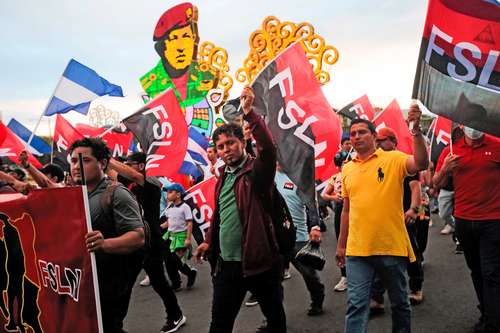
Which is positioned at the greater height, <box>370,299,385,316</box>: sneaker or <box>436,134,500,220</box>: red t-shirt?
<box>436,134,500,220</box>: red t-shirt

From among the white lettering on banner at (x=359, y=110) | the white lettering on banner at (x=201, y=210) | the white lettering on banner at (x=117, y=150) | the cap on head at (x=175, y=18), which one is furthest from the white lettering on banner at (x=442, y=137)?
the cap on head at (x=175, y=18)

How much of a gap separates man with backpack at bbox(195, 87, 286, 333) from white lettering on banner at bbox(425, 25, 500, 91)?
1.12 meters

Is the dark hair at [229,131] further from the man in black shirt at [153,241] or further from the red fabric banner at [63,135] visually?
the red fabric banner at [63,135]

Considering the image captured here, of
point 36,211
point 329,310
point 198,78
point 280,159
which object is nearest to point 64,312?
point 36,211

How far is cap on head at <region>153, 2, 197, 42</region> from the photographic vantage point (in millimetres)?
16750

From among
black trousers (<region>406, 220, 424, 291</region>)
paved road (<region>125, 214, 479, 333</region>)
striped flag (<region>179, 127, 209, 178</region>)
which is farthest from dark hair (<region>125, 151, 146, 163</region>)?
striped flag (<region>179, 127, 209, 178</region>)

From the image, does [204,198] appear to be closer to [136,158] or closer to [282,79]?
[136,158]

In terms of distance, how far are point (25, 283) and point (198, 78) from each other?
15293 mm

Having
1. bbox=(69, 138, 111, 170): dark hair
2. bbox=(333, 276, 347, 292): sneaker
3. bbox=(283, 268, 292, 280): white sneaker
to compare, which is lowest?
bbox=(283, 268, 292, 280): white sneaker

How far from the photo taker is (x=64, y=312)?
2.54 m

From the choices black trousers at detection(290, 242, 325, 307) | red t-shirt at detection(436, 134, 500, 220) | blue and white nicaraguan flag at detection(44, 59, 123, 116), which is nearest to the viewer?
red t-shirt at detection(436, 134, 500, 220)

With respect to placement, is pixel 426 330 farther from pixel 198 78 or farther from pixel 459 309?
pixel 198 78

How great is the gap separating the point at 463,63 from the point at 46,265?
8.84 ft

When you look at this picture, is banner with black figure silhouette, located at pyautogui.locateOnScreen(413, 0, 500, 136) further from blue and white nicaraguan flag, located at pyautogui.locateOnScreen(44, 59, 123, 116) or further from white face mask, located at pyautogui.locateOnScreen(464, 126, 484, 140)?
blue and white nicaraguan flag, located at pyautogui.locateOnScreen(44, 59, 123, 116)
